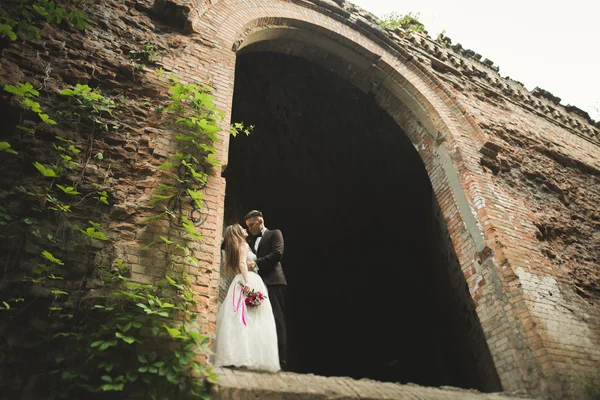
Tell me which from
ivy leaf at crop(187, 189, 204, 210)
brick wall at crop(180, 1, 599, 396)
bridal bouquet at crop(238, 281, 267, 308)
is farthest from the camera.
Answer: brick wall at crop(180, 1, 599, 396)

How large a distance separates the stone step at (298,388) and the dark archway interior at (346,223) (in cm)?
600

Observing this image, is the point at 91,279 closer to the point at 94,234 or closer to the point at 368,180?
the point at 94,234

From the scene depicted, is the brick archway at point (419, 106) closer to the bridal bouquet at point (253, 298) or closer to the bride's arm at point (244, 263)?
the bride's arm at point (244, 263)

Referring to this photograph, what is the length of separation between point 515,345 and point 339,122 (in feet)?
22.6

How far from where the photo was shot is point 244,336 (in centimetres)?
324

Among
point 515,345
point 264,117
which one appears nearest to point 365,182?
point 264,117

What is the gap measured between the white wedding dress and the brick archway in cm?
153

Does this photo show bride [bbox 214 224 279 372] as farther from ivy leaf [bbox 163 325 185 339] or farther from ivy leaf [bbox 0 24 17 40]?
ivy leaf [bbox 0 24 17 40]

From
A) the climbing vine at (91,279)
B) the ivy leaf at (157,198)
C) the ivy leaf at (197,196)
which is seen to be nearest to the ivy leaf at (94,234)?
the climbing vine at (91,279)

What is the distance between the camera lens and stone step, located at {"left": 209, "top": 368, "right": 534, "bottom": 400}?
8.46ft

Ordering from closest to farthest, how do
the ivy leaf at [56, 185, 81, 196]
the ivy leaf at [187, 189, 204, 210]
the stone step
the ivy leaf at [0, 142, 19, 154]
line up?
1. the stone step
2. the ivy leaf at [0, 142, 19, 154]
3. the ivy leaf at [56, 185, 81, 196]
4. the ivy leaf at [187, 189, 204, 210]

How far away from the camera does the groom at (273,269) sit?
386cm

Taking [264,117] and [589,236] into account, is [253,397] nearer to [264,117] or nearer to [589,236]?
[589,236]

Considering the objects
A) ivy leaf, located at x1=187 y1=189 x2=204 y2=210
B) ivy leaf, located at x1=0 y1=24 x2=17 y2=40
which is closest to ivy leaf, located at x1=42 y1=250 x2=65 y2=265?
ivy leaf, located at x1=187 y1=189 x2=204 y2=210
